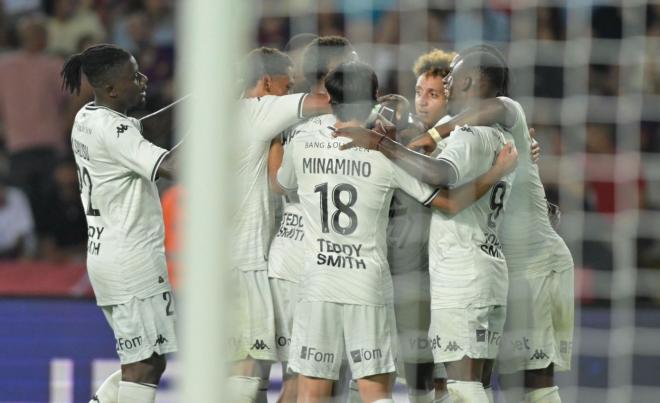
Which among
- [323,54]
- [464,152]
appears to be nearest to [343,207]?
[464,152]

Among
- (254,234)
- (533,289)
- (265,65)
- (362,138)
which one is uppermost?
(265,65)

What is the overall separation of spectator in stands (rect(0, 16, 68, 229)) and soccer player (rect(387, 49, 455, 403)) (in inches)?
132

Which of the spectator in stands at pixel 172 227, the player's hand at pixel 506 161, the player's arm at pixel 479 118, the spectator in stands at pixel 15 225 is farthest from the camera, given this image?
the spectator in stands at pixel 15 225

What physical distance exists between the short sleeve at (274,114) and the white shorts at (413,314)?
843mm

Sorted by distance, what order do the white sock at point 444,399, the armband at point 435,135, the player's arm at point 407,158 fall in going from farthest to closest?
1. the white sock at point 444,399
2. the armband at point 435,135
3. the player's arm at point 407,158

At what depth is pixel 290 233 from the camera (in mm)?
5891

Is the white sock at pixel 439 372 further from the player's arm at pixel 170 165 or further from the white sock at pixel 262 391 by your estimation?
the player's arm at pixel 170 165

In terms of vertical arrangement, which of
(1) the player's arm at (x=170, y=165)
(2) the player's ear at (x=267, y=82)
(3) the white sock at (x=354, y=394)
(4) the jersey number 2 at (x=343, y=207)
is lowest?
(3) the white sock at (x=354, y=394)

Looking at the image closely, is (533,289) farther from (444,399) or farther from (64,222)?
(64,222)

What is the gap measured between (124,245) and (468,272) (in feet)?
4.77

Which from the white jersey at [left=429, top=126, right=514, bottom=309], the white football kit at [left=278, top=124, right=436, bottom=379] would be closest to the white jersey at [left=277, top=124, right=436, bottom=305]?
the white football kit at [left=278, top=124, right=436, bottom=379]

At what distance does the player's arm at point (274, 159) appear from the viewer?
591 cm

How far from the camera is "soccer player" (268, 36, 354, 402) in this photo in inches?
229

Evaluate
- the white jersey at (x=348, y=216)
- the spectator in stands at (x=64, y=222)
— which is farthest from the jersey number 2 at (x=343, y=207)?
the spectator in stands at (x=64, y=222)
